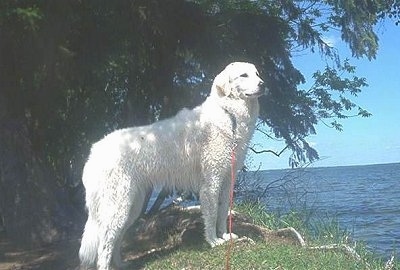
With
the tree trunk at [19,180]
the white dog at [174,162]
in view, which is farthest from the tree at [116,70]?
the white dog at [174,162]

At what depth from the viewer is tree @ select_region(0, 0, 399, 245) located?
9.61 metres

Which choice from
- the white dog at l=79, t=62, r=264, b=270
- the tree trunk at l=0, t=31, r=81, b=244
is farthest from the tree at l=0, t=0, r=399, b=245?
the white dog at l=79, t=62, r=264, b=270

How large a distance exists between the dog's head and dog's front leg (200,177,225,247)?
1.14 meters

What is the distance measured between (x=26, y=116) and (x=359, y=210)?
12.1m

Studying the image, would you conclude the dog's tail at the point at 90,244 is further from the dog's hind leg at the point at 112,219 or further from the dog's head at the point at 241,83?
the dog's head at the point at 241,83

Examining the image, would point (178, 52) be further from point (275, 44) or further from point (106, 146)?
point (106, 146)

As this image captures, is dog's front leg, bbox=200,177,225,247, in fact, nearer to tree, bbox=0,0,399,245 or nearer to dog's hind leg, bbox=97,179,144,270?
dog's hind leg, bbox=97,179,144,270

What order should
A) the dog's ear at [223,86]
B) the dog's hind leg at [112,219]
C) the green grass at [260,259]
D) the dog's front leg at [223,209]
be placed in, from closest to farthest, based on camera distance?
1. the green grass at [260,259]
2. the dog's hind leg at [112,219]
3. the dog's ear at [223,86]
4. the dog's front leg at [223,209]

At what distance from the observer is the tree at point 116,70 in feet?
31.5

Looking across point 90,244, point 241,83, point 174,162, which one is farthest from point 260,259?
point 241,83

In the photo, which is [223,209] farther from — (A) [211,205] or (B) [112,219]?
(B) [112,219]

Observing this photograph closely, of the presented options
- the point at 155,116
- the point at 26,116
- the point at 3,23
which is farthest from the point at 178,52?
the point at 3,23

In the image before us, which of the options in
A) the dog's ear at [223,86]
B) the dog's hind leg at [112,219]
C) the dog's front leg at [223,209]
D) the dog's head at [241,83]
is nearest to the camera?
the dog's hind leg at [112,219]

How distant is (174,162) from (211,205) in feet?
2.38
